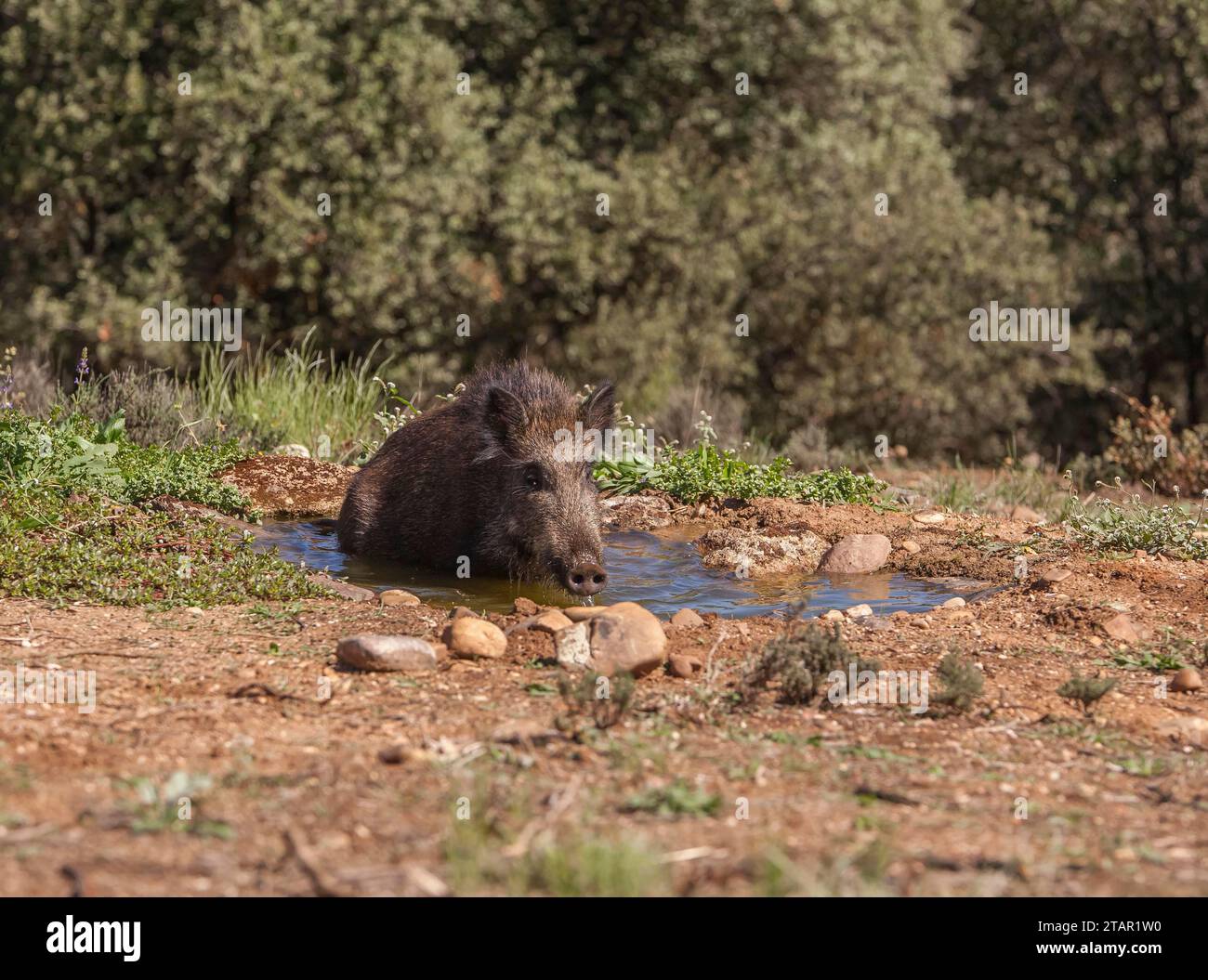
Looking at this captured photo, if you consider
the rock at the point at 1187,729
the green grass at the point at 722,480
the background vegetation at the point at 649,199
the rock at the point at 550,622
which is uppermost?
the background vegetation at the point at 649,199

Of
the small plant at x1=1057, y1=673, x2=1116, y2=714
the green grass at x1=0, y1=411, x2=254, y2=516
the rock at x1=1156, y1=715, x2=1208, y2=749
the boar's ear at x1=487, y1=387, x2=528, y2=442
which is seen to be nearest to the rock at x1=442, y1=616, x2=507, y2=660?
the small plant at x1=1057, y1=673, x2=1116, y2=714

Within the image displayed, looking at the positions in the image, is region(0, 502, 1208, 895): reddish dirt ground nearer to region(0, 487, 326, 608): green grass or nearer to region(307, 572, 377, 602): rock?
region(0, 487, 326, 608): green grass

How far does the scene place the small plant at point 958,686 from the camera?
17.9 feet

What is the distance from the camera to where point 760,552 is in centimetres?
920

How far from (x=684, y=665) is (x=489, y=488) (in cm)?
343

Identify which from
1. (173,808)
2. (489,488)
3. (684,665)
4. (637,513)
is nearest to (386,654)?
(684,665)

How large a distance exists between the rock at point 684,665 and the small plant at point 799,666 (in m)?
0.34

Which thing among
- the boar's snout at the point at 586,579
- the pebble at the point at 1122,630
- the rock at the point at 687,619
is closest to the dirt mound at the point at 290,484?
the boar's snout at the point at 586,579

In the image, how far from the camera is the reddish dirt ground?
12.1 ft

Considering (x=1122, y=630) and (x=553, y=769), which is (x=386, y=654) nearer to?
(x=553, y=769)

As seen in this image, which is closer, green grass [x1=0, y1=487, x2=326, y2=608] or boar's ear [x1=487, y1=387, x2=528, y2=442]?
green grass [x1=0, y1=487, x2=326, y2=608]

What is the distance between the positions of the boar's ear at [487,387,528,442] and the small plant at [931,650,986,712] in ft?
13.9

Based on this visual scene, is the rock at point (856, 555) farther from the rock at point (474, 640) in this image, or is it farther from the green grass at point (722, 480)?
the rock at point (474, 640)
